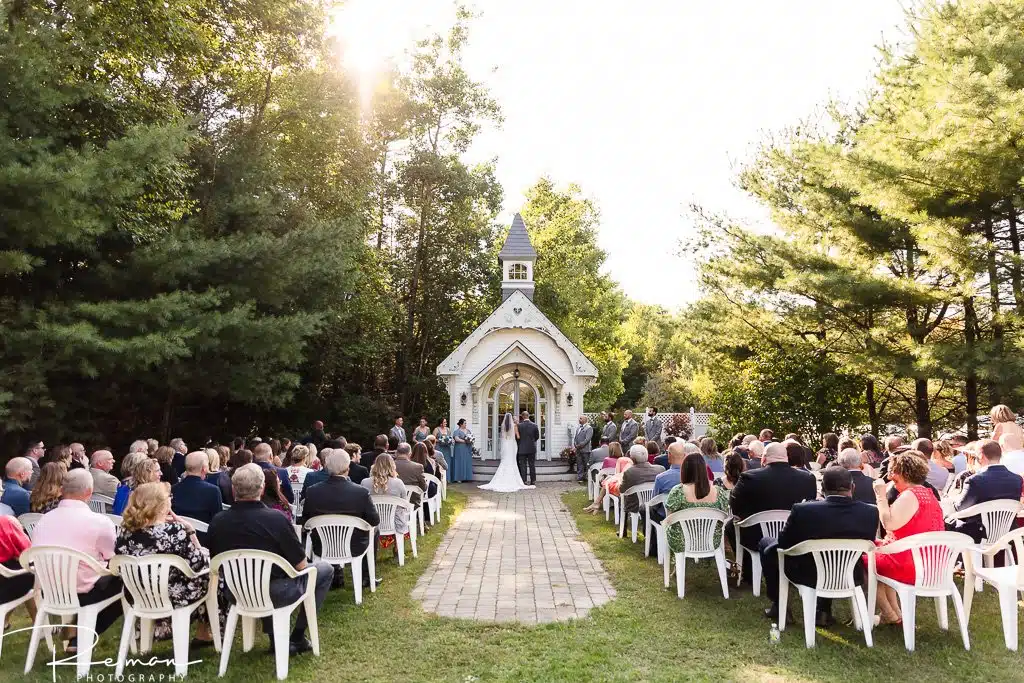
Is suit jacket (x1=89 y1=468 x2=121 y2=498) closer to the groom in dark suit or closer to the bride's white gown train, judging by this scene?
the bride's white gown train

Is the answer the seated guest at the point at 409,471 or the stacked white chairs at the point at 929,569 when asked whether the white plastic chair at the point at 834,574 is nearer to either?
the stacked white chairs at the point at 929,569

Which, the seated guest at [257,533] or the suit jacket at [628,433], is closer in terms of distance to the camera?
the seated guest at [257,533]

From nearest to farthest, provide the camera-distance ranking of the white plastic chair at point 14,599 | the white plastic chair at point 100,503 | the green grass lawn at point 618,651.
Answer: the green grass lawn at point 618,651 → the white plastic chair at point 14,599 → the white plastic chair at point 100,503

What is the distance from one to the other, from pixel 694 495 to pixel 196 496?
15.3 ft

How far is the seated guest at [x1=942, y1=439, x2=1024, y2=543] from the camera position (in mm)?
6660

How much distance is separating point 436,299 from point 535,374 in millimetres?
9523

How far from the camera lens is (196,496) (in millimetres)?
6402

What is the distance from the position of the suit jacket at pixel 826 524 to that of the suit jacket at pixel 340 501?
373 centimetres

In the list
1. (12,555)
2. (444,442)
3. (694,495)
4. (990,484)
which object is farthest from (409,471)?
(444,442)

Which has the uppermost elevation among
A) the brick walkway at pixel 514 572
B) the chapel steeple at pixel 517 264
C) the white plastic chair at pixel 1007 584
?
the chapel steeple at pixel 517 264

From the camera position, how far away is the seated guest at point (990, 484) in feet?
21.9

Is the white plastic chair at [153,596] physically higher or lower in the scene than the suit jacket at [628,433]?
lower

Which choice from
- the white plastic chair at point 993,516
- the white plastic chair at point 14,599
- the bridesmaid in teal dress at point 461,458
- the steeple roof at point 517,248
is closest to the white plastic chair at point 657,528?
the white plastic chair at point 993,516

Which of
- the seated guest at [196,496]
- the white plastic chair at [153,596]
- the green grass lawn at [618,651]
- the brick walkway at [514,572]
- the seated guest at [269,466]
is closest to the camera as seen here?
the white plastic chair at [153,596]
